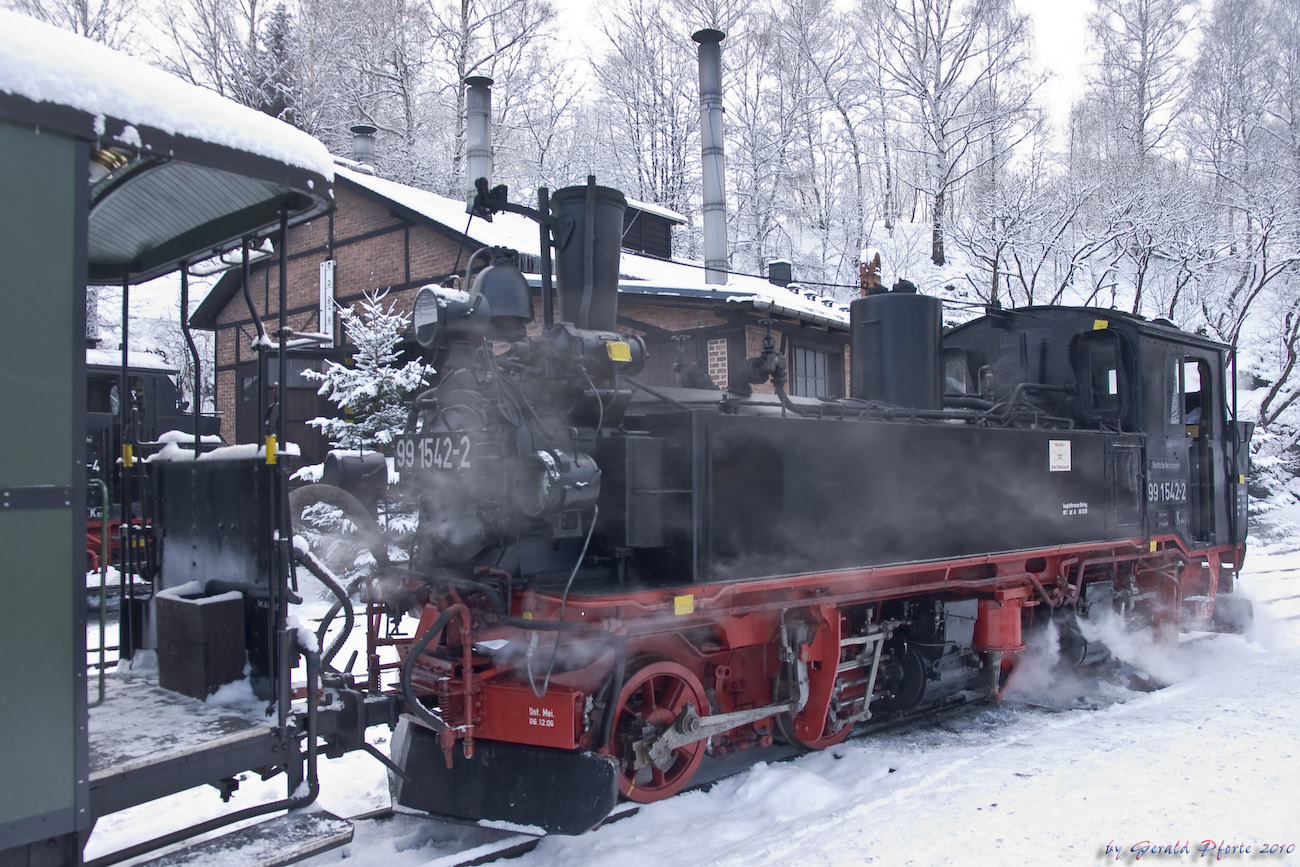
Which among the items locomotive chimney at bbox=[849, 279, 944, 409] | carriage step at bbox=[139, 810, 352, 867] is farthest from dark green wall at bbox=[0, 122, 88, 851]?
locomotive chimney at bbox=[849, 279, 944, 409]

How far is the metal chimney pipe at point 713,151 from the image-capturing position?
14.5 meters

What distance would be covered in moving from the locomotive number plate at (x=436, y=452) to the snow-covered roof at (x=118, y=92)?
156 cm

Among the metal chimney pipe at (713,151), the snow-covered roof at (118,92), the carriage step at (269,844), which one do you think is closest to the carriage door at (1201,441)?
the metal chimney pipe at (713,151)

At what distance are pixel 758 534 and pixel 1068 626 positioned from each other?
3.77m

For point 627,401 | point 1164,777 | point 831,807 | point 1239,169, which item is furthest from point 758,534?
point 1239,169

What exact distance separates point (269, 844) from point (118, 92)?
233cm

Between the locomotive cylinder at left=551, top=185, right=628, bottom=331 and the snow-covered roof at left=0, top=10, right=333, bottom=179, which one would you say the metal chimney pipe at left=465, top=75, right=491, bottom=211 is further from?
the snow-covered roof at left=0, top=10, right=333, bottom=179

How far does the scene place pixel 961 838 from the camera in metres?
4.16

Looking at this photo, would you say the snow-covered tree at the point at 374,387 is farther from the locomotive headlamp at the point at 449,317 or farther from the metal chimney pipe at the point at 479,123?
the metal chimney pipe at the point at 479,123

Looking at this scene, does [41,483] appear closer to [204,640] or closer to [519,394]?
[204,640]

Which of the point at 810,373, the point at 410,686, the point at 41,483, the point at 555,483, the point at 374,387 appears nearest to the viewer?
the point at 41,483

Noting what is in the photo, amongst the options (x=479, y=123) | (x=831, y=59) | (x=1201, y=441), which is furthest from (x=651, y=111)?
(x=1201, y=441)

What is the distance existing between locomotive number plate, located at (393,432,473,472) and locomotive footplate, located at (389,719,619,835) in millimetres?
1272

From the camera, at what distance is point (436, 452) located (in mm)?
4395
